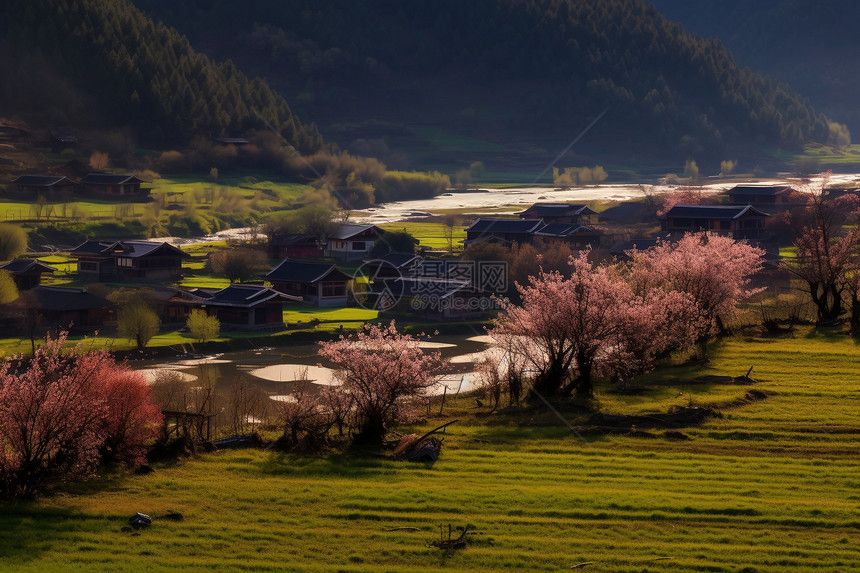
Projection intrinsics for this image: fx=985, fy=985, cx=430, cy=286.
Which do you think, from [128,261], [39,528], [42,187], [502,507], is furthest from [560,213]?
[39,528]

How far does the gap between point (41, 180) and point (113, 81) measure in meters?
46.9

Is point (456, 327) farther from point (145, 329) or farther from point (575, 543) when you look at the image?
point (575, 543)

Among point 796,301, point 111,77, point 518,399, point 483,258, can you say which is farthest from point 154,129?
point 518,399

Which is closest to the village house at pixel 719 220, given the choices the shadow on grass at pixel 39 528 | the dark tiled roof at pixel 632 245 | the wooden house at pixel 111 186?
the dark tiled roof at pixel 632 245

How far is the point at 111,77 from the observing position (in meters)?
138

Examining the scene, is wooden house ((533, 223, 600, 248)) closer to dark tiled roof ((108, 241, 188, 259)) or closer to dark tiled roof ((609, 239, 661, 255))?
dark tiled roof ((609, 239, 661, 255))

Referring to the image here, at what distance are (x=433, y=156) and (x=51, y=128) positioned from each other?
73709 mm

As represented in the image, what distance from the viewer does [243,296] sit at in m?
52.9

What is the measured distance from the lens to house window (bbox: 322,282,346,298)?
199 feet

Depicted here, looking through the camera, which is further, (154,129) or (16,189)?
(154,129)

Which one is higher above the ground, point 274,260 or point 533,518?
point 274,260

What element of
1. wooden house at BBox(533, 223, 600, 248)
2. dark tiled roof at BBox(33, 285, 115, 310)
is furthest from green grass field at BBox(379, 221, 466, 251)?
dark tiled roof at BBox(33, 285, 115, 310)

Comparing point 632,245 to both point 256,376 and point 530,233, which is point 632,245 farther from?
point 256,376

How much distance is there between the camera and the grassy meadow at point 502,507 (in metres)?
17.1
